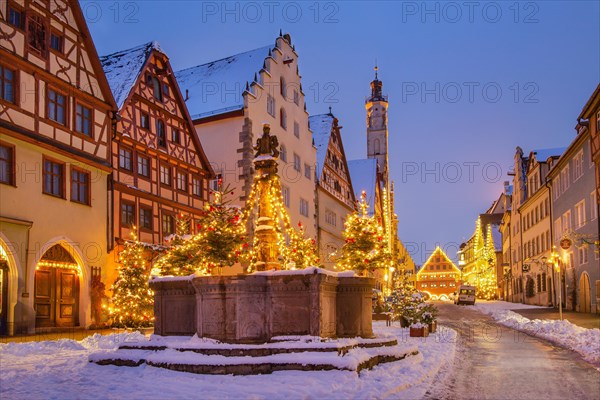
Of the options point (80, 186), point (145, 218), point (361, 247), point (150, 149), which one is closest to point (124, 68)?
point (150, 149)

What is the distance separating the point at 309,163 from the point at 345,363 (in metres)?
36.2

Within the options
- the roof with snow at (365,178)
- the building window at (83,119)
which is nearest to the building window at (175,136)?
the building window at (83,119)

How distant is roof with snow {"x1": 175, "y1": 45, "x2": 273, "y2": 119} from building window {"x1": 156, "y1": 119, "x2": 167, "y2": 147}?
19.3 feet

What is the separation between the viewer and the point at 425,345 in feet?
59.6

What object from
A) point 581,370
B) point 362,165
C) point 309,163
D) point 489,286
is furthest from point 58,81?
point 489,286

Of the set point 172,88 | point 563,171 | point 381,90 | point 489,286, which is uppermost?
point 381,90

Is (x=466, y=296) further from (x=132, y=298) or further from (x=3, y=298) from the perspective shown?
(x=3, y=298)

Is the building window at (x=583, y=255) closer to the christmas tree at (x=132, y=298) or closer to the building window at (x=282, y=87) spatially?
the building window at (x=282, y=87)

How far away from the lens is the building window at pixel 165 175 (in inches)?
1254

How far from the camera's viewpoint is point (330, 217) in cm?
5344

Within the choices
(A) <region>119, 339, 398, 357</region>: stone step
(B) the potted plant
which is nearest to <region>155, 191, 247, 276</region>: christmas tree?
(B) the potted plant

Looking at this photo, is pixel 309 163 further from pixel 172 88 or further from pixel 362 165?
pixel 362 165

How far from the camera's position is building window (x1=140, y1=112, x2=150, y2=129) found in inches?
1192

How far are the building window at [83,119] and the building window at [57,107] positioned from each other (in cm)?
78
